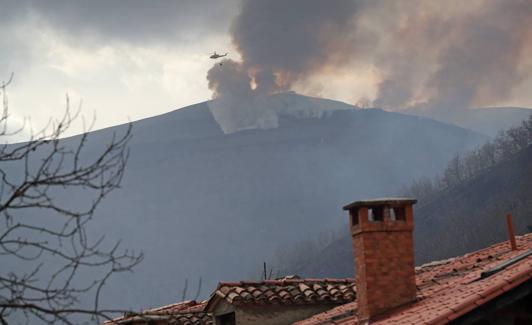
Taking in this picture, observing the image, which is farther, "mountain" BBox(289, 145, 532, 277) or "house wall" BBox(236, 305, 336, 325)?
Result: "mountain" BBox(289, 145, 532, 277)

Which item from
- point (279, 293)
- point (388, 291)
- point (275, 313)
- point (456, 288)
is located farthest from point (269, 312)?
point (456, 288)

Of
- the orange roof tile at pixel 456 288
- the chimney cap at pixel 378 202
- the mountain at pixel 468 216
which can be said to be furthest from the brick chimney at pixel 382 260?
the mountain at pixel 468 216

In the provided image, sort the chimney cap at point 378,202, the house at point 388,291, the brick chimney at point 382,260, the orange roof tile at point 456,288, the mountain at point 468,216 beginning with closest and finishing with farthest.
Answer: the orange roof tile at point 456,288 → the house at point 388,291 → the brick chimney at point 382,260 → the chimney cap at point 378,202 → the mountain at point 468,216

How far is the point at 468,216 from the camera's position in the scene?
125 m

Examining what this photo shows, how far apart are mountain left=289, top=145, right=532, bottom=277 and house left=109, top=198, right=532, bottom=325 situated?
3068 inches

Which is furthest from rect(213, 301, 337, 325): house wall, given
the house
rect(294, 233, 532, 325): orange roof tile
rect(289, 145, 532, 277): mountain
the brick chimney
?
rect(289, 145, 532, 277): mountain

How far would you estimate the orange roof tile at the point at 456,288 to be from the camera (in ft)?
29.3

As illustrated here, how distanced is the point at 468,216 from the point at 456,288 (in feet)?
385

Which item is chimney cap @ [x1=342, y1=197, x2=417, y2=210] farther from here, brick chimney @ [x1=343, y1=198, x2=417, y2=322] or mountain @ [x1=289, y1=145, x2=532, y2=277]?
mountain @ [x1=289, y1=145, x2=532, y2=277]

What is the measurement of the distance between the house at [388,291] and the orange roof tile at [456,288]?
12 millimetres

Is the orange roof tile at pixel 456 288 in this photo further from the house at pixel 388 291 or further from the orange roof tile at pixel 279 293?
the orange roof tile at pixel 279 293

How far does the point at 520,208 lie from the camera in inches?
4011

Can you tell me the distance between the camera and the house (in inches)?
356

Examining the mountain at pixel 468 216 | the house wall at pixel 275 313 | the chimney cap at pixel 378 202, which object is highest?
the mountain at pixel 468 216
